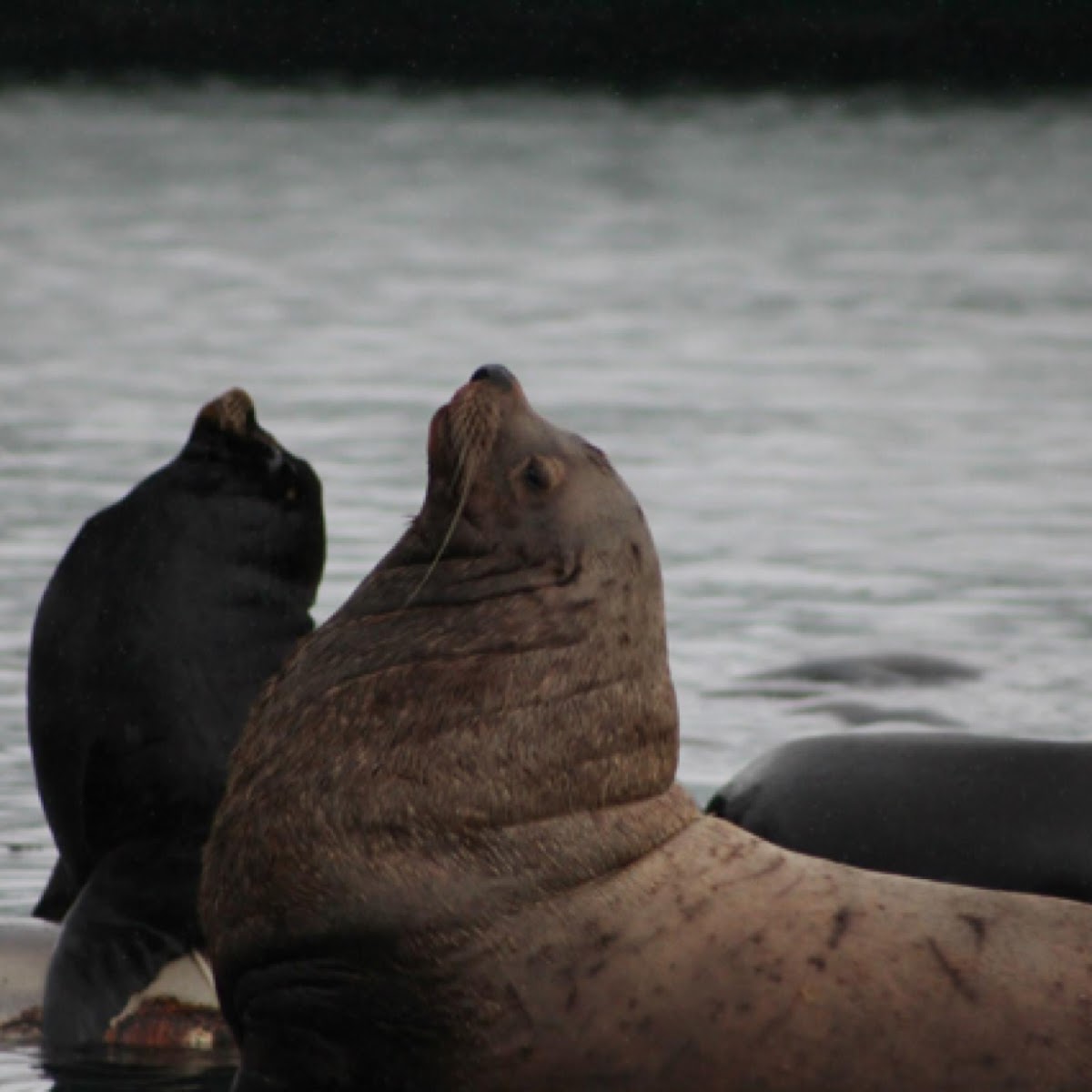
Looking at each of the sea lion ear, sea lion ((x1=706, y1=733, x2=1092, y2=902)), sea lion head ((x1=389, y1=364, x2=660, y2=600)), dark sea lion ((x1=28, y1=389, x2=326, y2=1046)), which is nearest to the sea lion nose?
sea lion head ((x1=389, y1=364, x2=660, y2=600))

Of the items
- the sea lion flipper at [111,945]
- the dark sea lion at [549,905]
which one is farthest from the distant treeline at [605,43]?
the dark sea lion at [549,905]

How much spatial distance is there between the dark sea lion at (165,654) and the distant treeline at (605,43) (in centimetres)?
4935

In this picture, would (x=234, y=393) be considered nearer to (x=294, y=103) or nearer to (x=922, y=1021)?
(x=922, y=1021)

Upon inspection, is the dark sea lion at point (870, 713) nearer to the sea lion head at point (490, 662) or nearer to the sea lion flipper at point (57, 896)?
the sea lion flipper at point (57, 896)

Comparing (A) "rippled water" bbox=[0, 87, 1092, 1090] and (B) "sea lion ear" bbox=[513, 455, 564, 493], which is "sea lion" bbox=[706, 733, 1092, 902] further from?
(A) "rippled water" bbox=[0, 87, 1092, 1090]

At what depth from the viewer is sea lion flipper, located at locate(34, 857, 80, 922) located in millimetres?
6398

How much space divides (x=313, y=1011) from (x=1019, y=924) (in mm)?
1116

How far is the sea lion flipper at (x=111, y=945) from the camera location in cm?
578

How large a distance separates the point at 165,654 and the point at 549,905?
1.81 meters

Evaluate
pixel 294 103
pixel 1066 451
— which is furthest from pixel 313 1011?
pixel 294 103

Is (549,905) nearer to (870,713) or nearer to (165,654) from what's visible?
(165,654)

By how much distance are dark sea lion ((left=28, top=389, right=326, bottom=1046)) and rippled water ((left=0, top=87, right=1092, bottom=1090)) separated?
572 millimetres

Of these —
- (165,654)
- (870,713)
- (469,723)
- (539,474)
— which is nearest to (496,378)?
(539,474)

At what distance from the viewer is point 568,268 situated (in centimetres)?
2756
